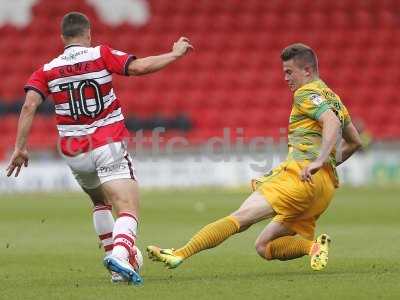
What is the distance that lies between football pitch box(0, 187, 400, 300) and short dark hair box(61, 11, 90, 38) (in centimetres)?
168

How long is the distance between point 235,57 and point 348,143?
1689cm

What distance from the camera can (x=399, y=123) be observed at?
936 inches

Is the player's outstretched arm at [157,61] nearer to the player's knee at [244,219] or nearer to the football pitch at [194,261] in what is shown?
the player's knee at [244,219]

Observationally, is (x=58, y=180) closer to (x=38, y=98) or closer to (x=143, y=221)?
(x=143, y=221)

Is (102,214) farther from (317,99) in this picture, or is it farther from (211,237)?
(317,99)

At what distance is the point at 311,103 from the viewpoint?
7.02 metres

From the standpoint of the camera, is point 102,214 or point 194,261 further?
point 194,261

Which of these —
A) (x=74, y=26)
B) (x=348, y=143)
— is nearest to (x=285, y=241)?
(x=348, y=143)

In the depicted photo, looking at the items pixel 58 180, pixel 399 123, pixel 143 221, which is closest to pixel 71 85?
pixel 143 221

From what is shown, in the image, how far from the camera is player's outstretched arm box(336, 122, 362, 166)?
24.4ft

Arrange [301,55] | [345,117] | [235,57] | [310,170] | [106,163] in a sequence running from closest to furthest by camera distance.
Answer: [310,170] < [106,163] < [301,55] < [345,117] < [235,57]

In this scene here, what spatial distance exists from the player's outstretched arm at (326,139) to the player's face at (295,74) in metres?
0.35

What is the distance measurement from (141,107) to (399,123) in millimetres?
6000

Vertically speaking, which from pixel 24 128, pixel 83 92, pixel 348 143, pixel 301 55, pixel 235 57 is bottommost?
pixel 235 57
